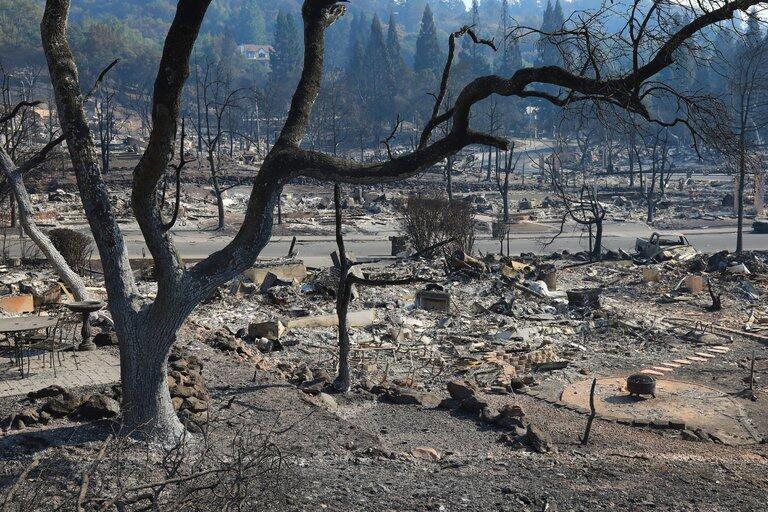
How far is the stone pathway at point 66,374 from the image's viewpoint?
10.3 m

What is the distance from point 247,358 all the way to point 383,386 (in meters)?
2.32

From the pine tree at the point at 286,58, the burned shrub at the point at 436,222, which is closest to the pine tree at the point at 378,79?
the pine tree at the point at 286,58

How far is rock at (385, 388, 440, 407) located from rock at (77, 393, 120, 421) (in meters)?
3.55

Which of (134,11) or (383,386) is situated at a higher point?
(134,11)

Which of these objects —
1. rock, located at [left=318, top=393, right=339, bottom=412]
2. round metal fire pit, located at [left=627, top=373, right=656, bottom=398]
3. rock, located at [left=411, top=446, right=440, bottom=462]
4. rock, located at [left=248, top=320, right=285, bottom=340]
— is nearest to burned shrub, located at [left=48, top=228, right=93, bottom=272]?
rock, located at [left=248, top=320, right=285, bottom=340]

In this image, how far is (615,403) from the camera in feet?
39.9

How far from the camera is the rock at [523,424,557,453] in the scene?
9.38 metres

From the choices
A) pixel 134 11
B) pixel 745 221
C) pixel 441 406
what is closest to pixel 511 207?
pixel 745 221

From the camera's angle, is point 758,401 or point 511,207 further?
point 511,207

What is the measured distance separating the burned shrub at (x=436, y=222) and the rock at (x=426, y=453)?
1562cm

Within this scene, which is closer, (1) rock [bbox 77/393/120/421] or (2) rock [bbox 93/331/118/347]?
(1) rock [bbox 77/393/120/421]

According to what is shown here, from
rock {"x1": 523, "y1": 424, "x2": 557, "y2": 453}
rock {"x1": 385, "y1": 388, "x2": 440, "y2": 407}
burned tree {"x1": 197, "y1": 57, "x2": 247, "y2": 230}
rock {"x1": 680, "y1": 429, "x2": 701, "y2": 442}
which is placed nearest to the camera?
rock {"x1": 523, "y1": 424, "x2": 557, "y2": 453}

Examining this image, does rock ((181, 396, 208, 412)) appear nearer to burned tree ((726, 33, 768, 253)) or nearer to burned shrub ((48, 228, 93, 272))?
burned tree ((726, 33, 768, 253))

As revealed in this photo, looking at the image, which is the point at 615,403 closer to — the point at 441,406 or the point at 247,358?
the point at 441,406
